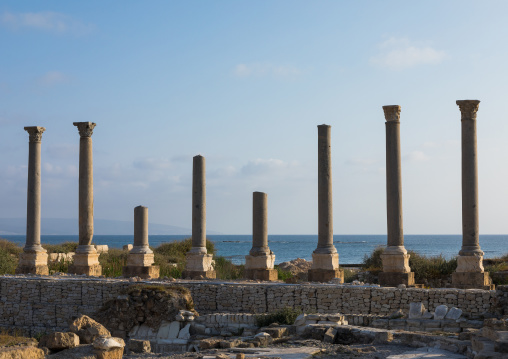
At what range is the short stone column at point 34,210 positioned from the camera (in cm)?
2738

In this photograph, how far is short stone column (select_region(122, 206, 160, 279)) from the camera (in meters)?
25.3

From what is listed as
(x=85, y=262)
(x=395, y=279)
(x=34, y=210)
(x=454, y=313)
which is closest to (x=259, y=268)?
(x=395, y=279)

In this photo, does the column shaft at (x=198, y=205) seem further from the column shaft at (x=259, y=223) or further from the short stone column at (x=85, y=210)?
the short stone column at (x=85, y=210)

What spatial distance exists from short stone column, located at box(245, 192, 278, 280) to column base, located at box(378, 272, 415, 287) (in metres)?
3.96

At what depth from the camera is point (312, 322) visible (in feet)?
53.9

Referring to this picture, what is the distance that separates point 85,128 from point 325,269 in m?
10.4

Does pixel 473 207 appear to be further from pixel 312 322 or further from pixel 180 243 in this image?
pixel 180 243

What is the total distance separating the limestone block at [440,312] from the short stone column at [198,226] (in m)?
9.79

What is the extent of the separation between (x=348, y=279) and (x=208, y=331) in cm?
1016

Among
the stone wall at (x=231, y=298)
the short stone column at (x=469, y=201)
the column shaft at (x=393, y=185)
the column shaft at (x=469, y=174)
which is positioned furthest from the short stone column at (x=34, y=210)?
the column shaft at (x=469, y=174)

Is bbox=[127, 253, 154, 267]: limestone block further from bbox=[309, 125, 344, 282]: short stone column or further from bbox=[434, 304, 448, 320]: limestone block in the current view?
bbox=[434, 304, 448, 320]: limestone block

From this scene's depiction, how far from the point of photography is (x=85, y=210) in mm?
26578

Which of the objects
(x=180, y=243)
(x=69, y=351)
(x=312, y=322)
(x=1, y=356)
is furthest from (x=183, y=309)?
(x=180, y=243)

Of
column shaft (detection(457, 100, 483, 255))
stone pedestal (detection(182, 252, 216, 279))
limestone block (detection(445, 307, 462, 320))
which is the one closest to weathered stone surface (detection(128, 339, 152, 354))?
limestone block (detection(445, 307, 462, 320))
